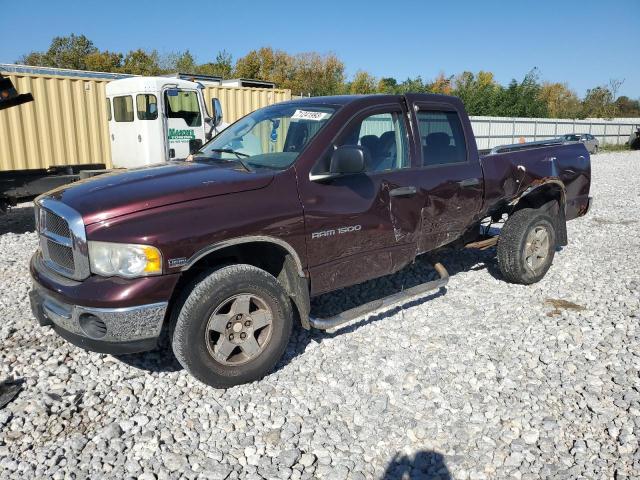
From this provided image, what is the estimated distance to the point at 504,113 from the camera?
3581 centimetres

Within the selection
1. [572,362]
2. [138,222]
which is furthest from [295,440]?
[572,362]

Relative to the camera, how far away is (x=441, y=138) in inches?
190

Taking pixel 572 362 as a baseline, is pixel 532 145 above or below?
above

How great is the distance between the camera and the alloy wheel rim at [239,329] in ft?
11.0

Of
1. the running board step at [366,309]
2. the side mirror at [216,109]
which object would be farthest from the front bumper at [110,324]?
the side mirror at [216,109]

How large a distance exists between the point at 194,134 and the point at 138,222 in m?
8.09

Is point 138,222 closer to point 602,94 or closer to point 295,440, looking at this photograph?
point 295,440

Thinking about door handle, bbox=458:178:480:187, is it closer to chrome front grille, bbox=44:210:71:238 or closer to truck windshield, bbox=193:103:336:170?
truck windshield, bbox=193:103:336:170

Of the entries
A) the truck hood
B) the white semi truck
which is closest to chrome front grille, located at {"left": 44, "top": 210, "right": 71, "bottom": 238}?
the truck hood

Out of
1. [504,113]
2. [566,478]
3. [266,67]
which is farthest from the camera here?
[266,67]

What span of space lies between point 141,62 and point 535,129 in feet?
112

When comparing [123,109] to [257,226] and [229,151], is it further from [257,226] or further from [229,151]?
[257,226]

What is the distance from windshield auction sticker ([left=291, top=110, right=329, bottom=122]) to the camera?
4070 millimetres

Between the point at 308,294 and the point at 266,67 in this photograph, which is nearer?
the point at 308,294
